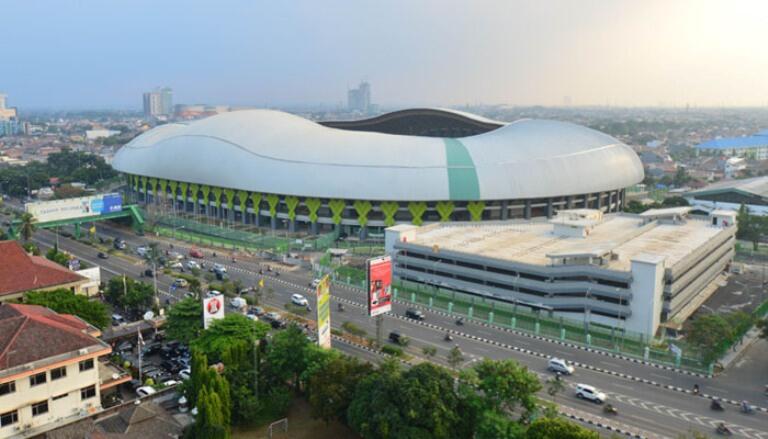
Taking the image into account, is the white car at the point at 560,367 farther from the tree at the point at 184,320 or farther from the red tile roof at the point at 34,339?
the red tile roof at the point at 34,339

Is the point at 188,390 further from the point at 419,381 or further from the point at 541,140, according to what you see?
the point at 541,140

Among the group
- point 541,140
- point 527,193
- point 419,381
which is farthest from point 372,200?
point 419,381

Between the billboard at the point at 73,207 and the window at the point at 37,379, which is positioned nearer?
the window at the point at 37,379

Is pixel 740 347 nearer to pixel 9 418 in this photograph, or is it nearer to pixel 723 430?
pixel 723 430

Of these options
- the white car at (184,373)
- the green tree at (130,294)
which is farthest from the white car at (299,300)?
the white car at (184,373)

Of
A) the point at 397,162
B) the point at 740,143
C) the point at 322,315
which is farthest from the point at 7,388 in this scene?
the point at 740,143

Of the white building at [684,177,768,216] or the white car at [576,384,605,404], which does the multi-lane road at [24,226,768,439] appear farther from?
the white building at [684,177,768,216]
